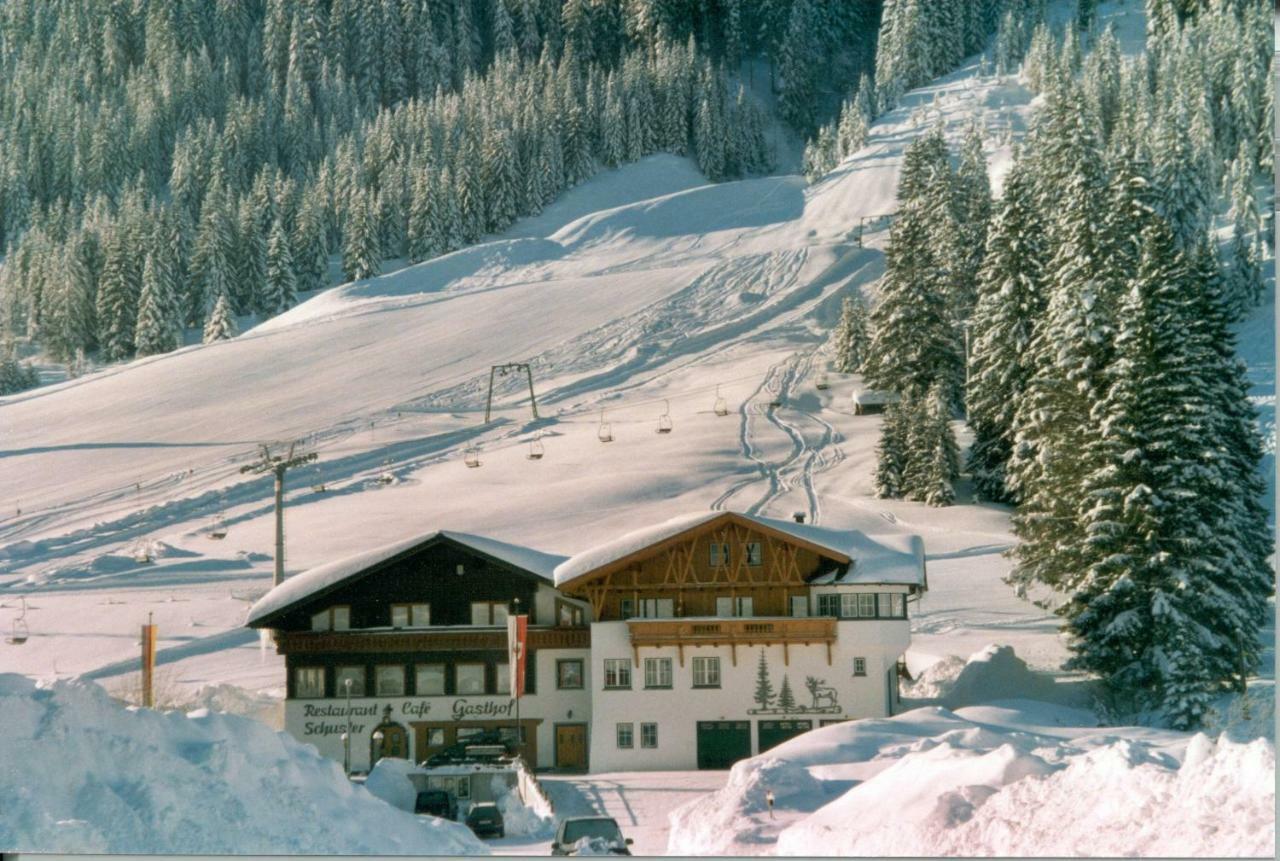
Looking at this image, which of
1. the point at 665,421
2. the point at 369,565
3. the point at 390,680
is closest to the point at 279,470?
the point at 369,565

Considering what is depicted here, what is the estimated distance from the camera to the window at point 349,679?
12.6 m

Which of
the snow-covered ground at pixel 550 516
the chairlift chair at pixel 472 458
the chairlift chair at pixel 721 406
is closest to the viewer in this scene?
the snow-covered ground at pixel 550 516

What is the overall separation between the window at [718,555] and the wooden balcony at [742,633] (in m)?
0.51

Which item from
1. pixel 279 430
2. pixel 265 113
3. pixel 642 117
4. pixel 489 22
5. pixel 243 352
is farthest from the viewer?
pixel 489 22

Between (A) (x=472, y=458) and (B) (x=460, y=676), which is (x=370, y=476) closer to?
(A) (x=472, y=458)

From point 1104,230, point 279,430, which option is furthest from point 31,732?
point 1104,230

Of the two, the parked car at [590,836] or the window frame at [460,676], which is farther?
the window frame at [460,676]

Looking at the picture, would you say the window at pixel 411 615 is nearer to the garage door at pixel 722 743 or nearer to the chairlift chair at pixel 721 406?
the garage door at pixel 722 743

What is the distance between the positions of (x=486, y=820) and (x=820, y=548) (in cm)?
375

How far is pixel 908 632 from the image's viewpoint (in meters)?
12.8

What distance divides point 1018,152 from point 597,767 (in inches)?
517

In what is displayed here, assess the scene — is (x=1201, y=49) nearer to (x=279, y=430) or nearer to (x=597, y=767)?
(x=597, y=767)

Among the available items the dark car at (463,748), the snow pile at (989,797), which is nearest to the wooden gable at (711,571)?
the dark car at (463,748)

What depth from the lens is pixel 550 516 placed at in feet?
43.8
